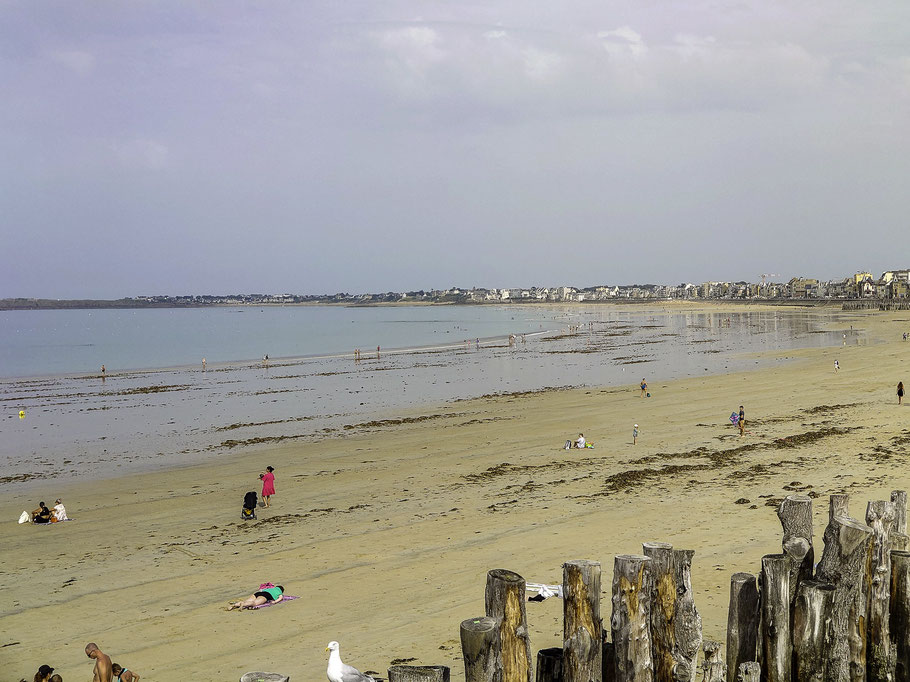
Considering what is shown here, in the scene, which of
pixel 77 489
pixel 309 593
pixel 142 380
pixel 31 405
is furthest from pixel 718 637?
pixel 142 380

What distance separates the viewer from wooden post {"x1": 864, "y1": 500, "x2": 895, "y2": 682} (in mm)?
6020

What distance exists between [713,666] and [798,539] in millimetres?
1347

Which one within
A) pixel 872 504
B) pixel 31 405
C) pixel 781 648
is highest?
pixel 872 504

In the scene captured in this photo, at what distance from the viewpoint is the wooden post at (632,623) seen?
5.27 m

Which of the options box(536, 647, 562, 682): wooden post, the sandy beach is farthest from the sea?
box(536, 647, 562, 682): wooden post

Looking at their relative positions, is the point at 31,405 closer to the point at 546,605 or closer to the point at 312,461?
the point at 312,461

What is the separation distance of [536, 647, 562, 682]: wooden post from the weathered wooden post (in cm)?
76

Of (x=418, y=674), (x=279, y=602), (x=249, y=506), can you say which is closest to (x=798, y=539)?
(x=418, y=674)

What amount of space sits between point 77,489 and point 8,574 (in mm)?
8848

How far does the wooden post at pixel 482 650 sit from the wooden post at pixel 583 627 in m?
0.68

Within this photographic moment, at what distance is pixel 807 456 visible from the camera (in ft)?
58.4

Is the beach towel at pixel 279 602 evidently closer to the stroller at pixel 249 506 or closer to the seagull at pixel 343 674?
the seagull at pixel 343 674

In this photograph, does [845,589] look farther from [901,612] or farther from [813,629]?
[901,612]

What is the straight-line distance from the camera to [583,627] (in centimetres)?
515
